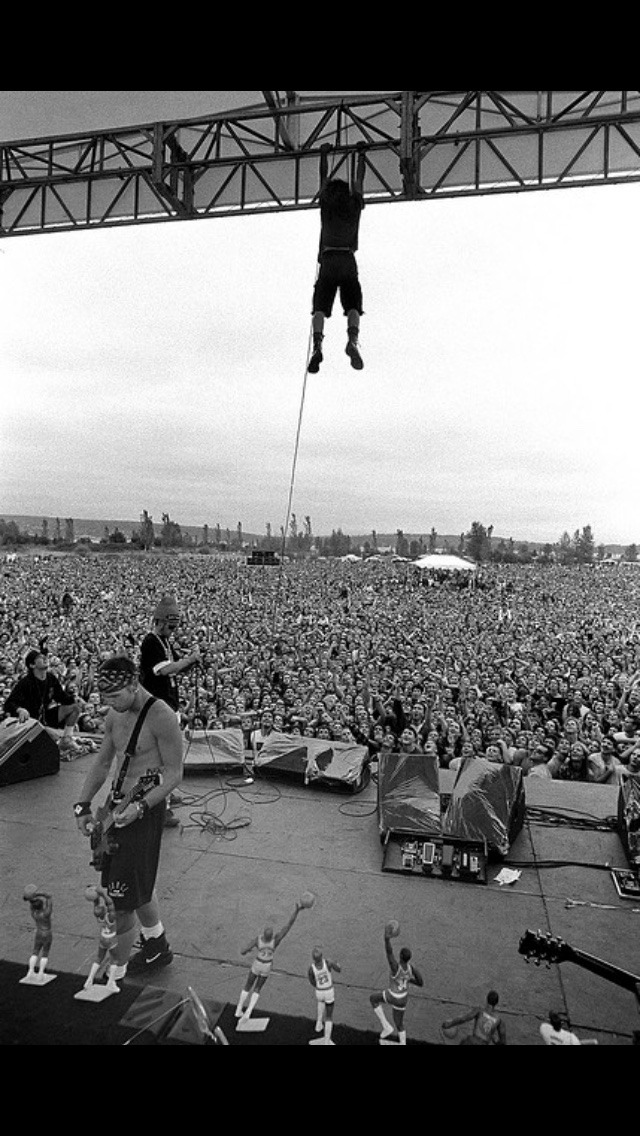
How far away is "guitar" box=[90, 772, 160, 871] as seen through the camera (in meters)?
2.85

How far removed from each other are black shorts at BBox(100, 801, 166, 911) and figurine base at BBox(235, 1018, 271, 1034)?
0.64m

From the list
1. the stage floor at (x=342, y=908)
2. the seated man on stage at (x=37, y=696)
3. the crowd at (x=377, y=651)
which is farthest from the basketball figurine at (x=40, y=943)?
the seated man on stage at (x=37, y=696)

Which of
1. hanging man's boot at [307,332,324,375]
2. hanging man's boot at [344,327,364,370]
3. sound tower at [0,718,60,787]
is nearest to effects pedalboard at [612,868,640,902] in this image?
hanging man's boot at [344,327,364,370]

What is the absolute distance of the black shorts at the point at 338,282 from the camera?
381 centimetres

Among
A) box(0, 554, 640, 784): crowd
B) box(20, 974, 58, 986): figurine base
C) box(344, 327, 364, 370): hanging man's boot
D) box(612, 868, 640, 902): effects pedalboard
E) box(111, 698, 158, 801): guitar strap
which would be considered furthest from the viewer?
box(0, 554, 640, 784): crowd

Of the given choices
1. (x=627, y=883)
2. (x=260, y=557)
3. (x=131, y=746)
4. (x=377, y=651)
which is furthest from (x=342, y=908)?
(x=377, y=651)

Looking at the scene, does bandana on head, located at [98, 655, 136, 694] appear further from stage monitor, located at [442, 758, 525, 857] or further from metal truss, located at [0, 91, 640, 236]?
metal truss, located at [0, 91, 640, 236]

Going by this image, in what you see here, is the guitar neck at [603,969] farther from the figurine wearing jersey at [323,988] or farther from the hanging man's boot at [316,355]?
the hanging man's boot at [316,355]
